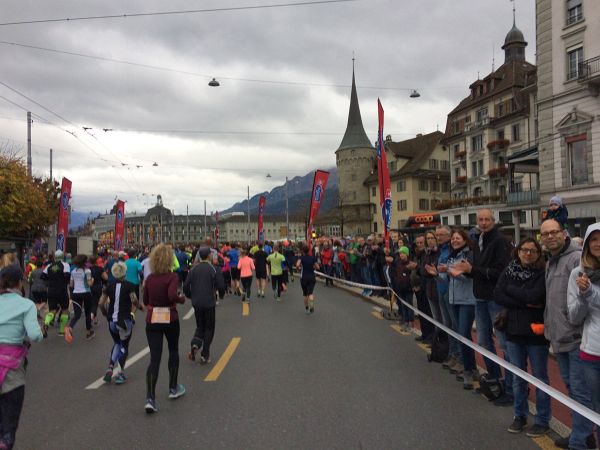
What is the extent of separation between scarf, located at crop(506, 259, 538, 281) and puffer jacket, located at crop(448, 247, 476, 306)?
1.32m

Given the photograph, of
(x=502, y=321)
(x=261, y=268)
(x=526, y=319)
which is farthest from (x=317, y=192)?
(x=526, y=319)

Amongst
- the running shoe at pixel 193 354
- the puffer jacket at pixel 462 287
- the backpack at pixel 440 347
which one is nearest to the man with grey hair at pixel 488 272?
the puffer jacket at pixel 462 287

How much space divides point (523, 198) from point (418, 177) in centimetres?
3254

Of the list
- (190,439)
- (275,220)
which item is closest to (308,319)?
(190,439)

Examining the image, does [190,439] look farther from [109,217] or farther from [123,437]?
[109,217]

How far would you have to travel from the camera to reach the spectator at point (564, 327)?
412 cm

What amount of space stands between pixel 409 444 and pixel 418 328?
626 cm

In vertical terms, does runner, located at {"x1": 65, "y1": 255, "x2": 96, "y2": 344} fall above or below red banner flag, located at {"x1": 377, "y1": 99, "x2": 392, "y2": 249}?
below

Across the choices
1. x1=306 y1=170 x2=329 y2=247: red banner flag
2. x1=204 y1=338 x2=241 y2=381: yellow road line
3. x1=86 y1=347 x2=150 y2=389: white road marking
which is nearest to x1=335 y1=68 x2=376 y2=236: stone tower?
x1=306 y1=170 x2=329 y2=247: red banner flag

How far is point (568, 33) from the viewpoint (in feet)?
90.9

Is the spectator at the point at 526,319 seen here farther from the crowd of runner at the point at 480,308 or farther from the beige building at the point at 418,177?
the beige building at the point at 418,177

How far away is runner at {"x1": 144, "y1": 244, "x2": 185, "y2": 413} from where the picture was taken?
18.9ft

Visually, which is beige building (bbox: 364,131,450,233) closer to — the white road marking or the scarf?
the white road marking

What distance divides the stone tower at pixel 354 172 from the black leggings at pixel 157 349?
76.9m
